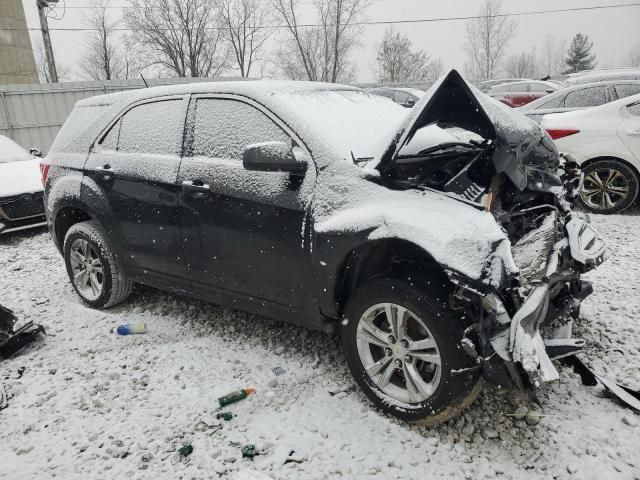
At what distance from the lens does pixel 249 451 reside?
2445 mm

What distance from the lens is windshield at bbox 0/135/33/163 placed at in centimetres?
744

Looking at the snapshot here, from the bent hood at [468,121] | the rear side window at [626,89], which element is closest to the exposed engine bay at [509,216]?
the bent hood at [468,121]

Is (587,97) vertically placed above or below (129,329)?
above

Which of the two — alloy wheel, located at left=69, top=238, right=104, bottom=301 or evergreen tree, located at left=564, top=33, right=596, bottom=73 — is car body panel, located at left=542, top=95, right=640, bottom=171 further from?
evergreen tree, located at left=564, top=33, right=596, bottom=73

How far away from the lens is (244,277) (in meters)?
3.10

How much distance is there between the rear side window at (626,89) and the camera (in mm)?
7641

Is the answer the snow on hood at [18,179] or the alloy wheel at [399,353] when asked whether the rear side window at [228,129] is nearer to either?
the alloy wheel at [399,353]

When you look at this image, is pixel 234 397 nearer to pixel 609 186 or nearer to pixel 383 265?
pixel 383 265

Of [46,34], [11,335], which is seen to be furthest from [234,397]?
[46,34]

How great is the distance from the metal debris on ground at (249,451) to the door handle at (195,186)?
5.24ft

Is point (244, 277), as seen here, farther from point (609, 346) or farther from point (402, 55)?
point (402, 55)

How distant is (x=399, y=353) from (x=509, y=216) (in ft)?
3.38

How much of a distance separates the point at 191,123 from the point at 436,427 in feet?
8.36

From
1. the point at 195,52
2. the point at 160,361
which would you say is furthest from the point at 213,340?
the point at 195,52
